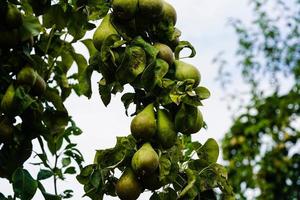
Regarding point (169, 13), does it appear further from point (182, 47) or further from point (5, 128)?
point (5, 128)

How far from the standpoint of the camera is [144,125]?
1.16 metres

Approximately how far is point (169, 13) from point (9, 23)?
309 millimetres

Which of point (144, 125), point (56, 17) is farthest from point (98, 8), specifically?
point (144, 125)

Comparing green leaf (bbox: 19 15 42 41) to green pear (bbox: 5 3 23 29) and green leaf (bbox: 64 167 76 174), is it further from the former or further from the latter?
green leaf (bbox: 64 167 76 174)

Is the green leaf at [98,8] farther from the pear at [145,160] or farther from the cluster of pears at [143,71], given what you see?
the pear at [145,160]

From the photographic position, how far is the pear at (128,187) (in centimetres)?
113

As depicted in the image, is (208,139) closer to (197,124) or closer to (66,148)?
(197,124)

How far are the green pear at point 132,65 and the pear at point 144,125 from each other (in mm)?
72

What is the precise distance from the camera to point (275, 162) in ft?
18.5

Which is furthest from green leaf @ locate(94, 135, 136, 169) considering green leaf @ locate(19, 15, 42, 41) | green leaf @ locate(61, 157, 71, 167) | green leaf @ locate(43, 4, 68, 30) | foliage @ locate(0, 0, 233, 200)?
green leaf @ locate(61, 157, 71, 167)

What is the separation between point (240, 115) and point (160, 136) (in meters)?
5.02

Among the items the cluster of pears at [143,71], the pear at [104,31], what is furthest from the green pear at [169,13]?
the pear at [104,31]

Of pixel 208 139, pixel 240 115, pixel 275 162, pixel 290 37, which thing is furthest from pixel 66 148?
pixel 290 37

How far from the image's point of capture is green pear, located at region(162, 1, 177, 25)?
1.26 meters
